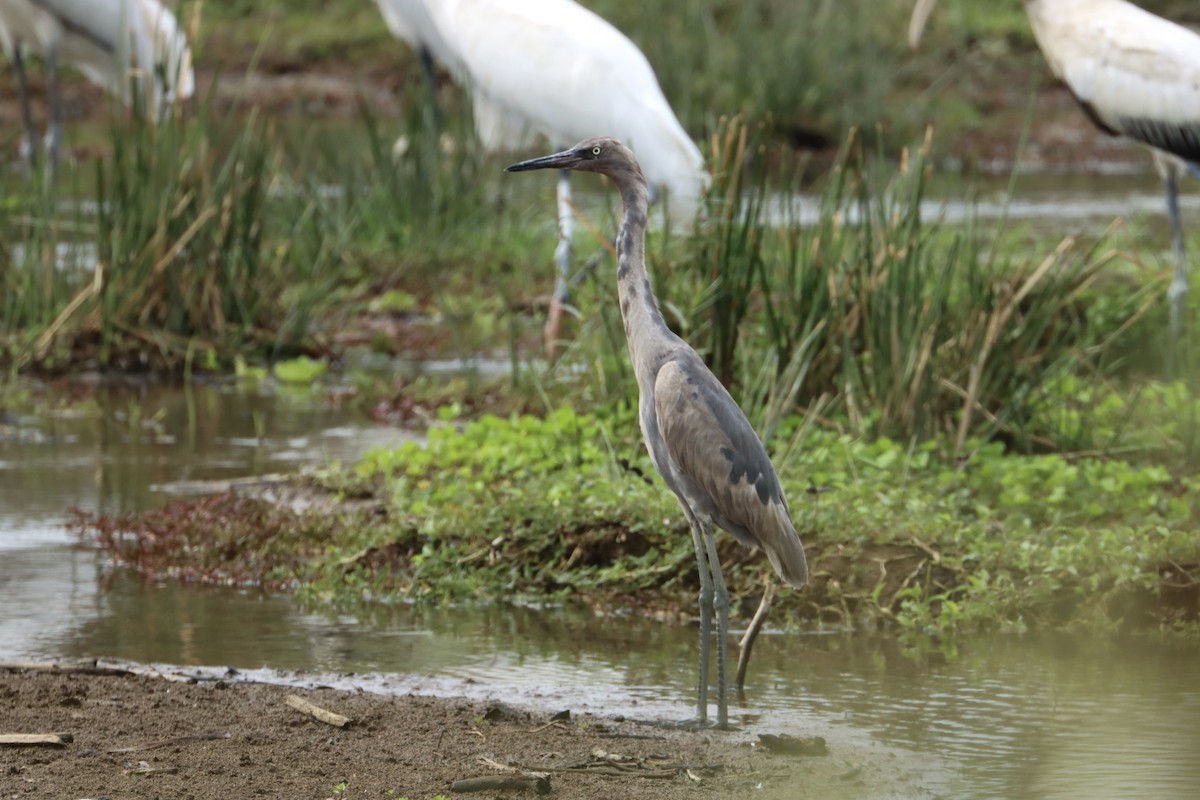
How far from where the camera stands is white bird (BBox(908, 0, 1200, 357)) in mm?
8781

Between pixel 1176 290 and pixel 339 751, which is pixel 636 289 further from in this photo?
pixel 1176 290

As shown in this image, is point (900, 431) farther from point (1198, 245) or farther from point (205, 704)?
point (1198, 245)

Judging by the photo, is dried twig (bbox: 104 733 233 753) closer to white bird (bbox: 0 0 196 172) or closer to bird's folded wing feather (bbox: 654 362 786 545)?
bird's folded wing feather (bbox: 654 362 786 545)

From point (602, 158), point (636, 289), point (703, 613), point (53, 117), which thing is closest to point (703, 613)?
point (703, 613)

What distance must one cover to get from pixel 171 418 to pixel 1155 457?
3.86 meters

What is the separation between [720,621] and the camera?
4.10 m

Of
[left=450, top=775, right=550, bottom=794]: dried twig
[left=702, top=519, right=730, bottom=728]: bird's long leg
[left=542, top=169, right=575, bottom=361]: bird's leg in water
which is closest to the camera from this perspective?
[left=450, top=775, right=550, bottom=794]: dried twig

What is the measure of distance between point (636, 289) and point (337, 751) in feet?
4.18

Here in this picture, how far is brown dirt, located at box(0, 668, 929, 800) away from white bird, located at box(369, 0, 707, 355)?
380 cm

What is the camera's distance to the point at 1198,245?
988 cm

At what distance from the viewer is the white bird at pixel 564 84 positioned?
8.09 metres

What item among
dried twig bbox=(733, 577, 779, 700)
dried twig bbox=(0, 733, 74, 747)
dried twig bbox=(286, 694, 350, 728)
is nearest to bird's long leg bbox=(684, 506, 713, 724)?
dried twig bbox=(733, 577, 779, 700)

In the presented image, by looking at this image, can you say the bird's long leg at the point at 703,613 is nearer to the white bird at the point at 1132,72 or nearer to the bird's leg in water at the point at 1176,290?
the bird's leg in water at the point at 1176,290

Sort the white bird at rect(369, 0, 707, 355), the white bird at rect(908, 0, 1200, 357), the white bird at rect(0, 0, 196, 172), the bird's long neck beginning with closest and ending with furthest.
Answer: the bird's long neck
the white bird at rect(369, 0, 707, 355)
the white bird at rect(908, 0, 1200, 357)
the white bird at rect(0, 0, 196, 172)
